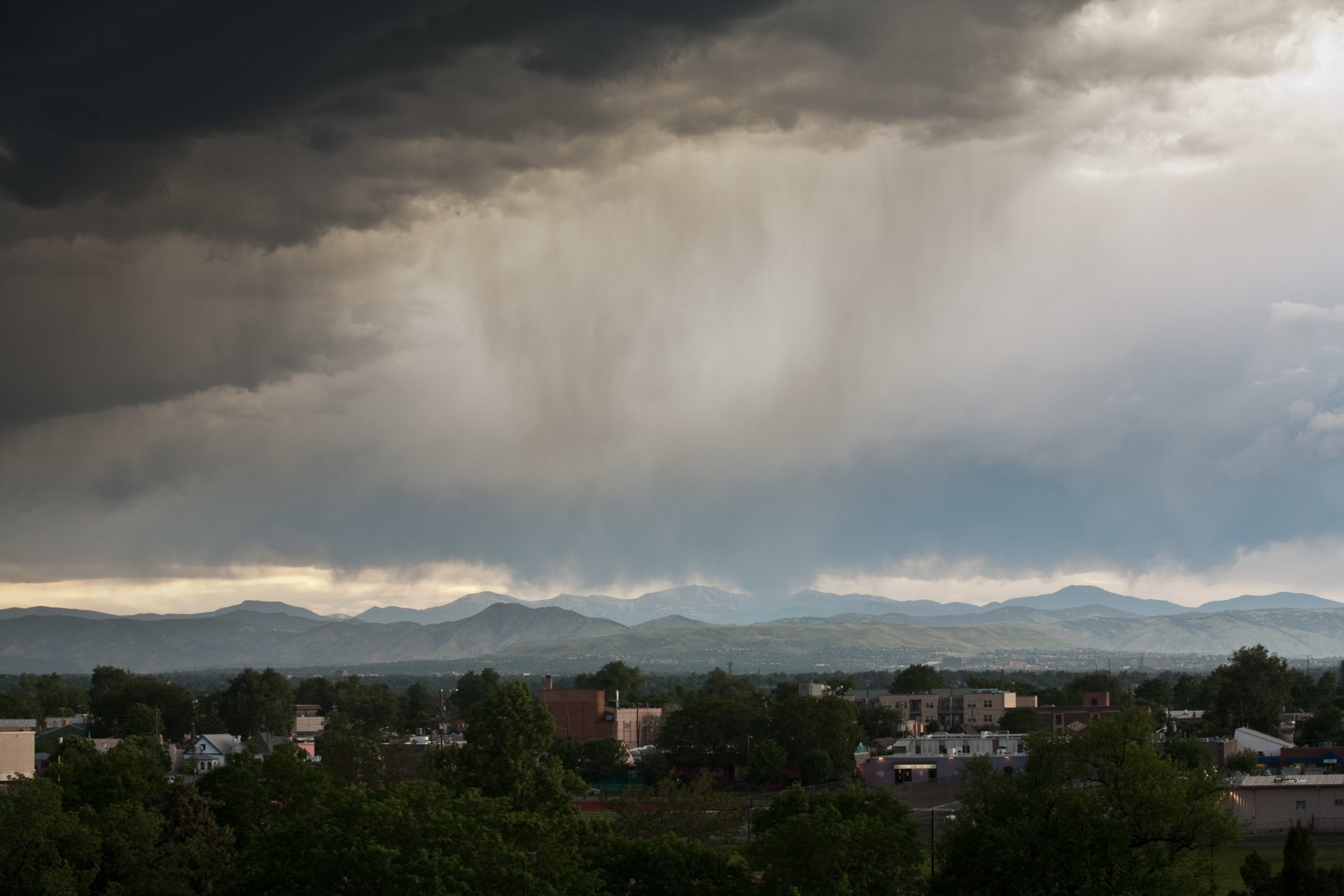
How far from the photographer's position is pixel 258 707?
19362 cm

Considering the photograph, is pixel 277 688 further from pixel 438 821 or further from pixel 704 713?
pixel 438 821

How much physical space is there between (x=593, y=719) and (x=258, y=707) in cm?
5024

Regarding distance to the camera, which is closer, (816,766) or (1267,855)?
(1267,855)

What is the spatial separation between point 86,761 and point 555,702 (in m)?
109

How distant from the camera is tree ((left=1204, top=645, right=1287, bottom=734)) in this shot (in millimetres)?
173125

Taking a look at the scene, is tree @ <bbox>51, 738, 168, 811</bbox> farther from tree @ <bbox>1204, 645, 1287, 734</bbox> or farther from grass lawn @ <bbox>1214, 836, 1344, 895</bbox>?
tree @ <bbox>1204, 645, 1287, 734</bbox>

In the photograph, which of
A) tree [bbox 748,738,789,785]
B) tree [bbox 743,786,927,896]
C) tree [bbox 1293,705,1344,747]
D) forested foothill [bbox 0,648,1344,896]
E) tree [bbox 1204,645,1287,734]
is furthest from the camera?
tree [bbox 1204,645,1287,734]

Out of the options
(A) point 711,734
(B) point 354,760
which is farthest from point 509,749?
(A) point 711,734

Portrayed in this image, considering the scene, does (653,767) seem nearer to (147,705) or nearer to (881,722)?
(881,722)

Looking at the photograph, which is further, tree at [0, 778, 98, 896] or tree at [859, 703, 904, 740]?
tree at [859, 703, 904, 740]

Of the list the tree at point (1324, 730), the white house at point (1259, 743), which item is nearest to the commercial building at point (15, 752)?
the white house at point (1259, 743)

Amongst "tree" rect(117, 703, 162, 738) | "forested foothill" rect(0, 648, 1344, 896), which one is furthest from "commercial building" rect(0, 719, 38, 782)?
"tree" rect(117, 703, 162, 738)

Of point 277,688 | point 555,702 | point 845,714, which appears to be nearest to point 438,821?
point 845,714

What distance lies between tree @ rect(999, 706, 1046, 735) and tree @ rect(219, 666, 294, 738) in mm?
98467
